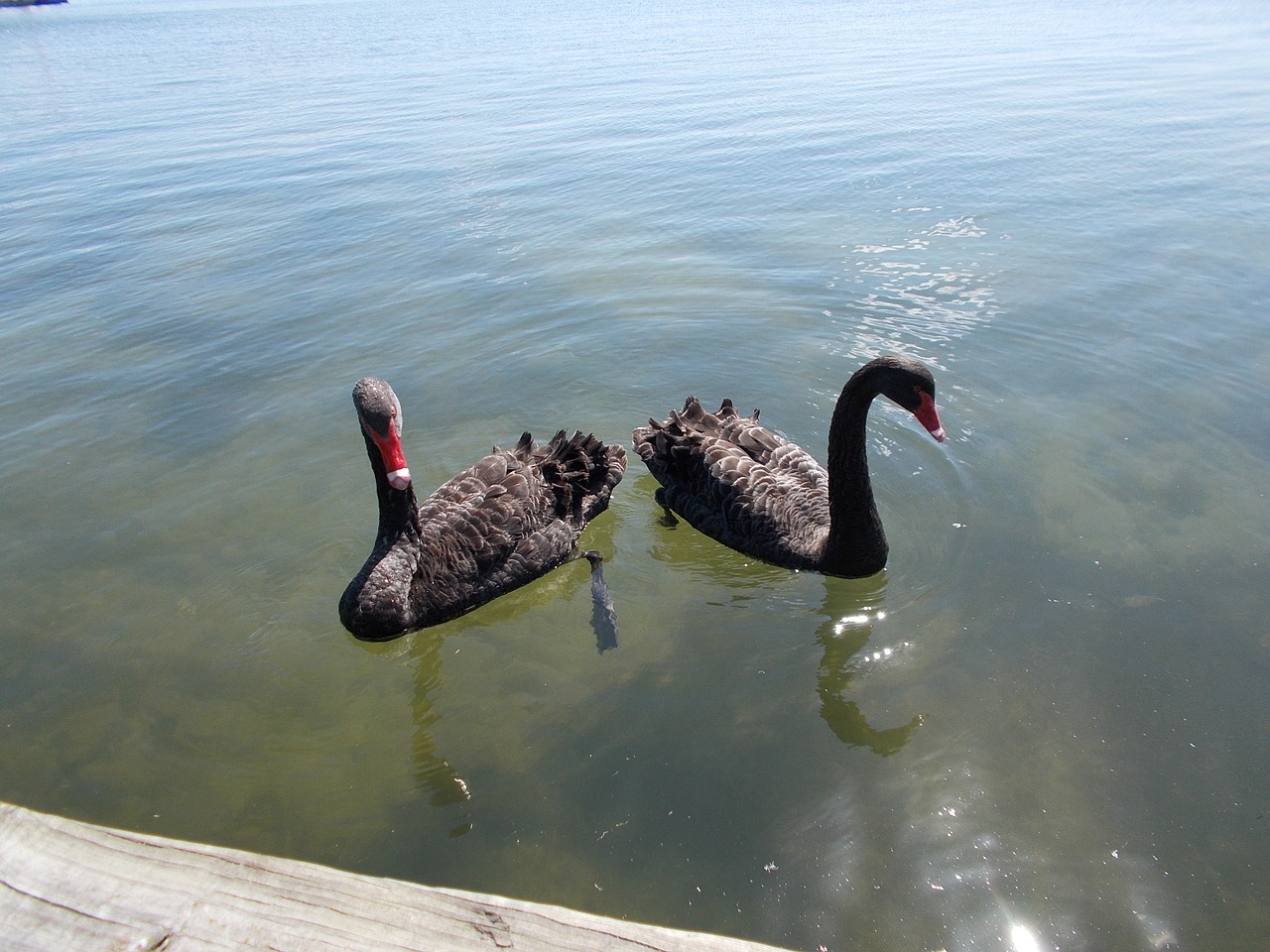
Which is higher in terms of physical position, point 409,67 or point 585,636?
point 409,67

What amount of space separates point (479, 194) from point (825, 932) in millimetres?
12802

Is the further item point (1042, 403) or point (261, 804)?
point (1042, 403)

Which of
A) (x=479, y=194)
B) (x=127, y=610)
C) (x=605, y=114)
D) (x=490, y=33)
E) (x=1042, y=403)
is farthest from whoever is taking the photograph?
(x=490, y=33)

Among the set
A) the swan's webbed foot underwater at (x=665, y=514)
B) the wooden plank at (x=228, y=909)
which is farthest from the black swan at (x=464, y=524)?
the wooden plank at (x=228, y=909)

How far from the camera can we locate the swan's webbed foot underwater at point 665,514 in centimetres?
696

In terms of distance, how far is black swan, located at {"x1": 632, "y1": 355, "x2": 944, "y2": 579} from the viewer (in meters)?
5.49

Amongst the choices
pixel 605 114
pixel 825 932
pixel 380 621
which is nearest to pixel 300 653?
pixel 380 621

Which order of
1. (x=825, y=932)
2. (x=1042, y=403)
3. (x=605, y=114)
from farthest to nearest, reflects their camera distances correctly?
(x=605, y=114), (x=1042, y=403), (x=825, y=932)

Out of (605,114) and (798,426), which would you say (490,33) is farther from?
(798,426)

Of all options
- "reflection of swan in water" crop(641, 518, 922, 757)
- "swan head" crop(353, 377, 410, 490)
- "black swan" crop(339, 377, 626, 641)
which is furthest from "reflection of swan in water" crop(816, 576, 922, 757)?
"swan head" crop(353, 377, 410, 490)

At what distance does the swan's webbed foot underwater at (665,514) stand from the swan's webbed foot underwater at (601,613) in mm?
931

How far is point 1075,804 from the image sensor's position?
4.20m

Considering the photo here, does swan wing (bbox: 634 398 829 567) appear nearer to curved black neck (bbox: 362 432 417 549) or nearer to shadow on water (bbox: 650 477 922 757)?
shadow on water (bbox: 650 477 922 757)

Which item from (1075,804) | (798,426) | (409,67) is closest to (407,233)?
(798,426)
